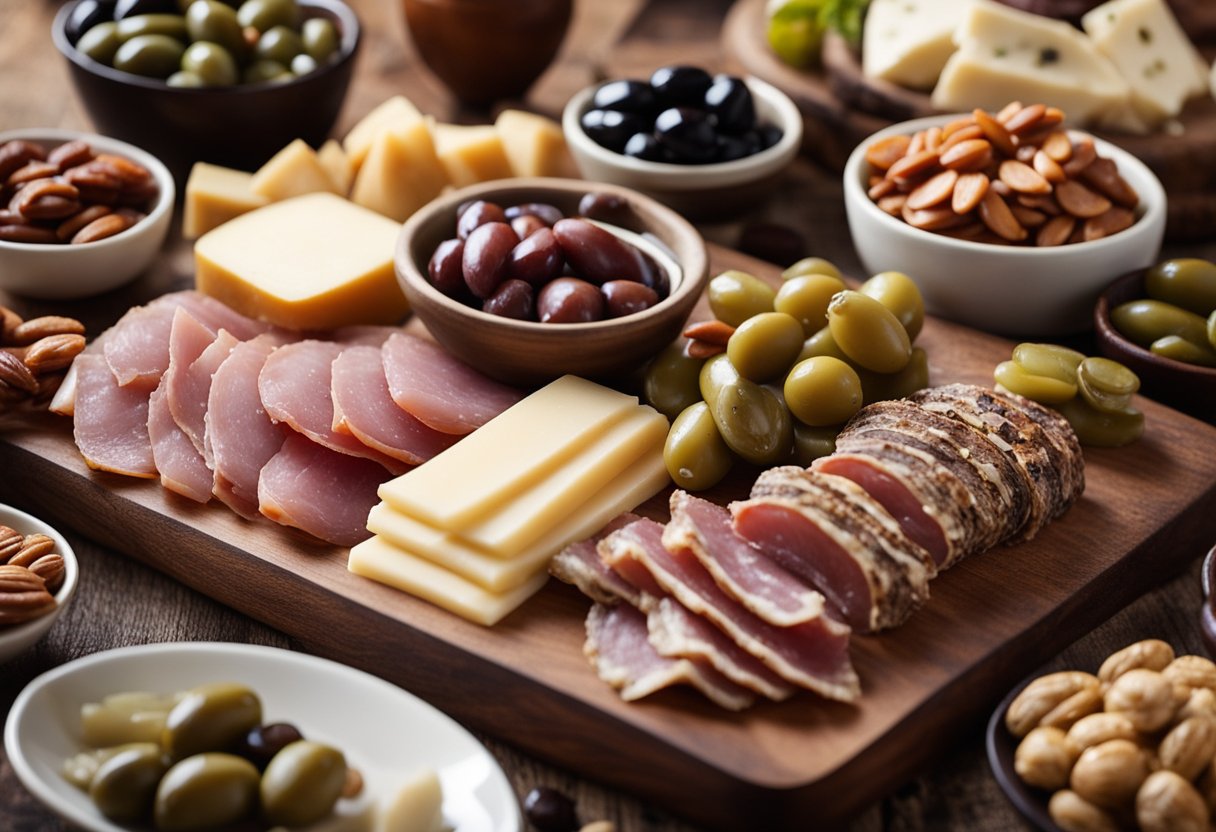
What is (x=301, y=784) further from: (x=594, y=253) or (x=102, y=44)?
(x=102, y=44)

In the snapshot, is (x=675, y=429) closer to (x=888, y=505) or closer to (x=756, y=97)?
(x=888, y=505)

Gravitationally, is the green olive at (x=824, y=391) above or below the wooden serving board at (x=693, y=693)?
above

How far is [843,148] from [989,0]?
45 cm

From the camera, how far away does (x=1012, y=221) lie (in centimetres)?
245

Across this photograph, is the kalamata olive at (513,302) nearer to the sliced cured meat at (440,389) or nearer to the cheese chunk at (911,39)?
the sliced cured meat at (440,389)

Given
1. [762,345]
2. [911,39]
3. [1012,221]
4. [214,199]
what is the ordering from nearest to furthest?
[762,345], [1012,221], [214,199], [911,39]

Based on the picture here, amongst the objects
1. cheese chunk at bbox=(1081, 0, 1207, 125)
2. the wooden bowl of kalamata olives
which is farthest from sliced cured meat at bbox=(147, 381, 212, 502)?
cheese chunk at bbox=(1081, 0, 1207, 125)

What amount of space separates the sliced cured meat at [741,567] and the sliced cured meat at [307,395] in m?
0.51

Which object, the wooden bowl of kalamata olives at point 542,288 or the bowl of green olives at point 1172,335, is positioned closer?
the wooden bowl of kalamata olives at point 542,288

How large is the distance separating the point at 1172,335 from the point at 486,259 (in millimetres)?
1176

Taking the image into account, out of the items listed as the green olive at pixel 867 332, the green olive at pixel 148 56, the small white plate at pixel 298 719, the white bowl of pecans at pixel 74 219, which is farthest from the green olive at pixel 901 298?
the green olive at pixel 148 56

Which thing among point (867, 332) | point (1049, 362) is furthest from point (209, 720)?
point (1049, 362)

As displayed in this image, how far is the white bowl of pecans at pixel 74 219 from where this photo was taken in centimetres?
254

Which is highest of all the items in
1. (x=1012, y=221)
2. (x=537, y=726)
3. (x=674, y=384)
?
(x=1012, y=221)
